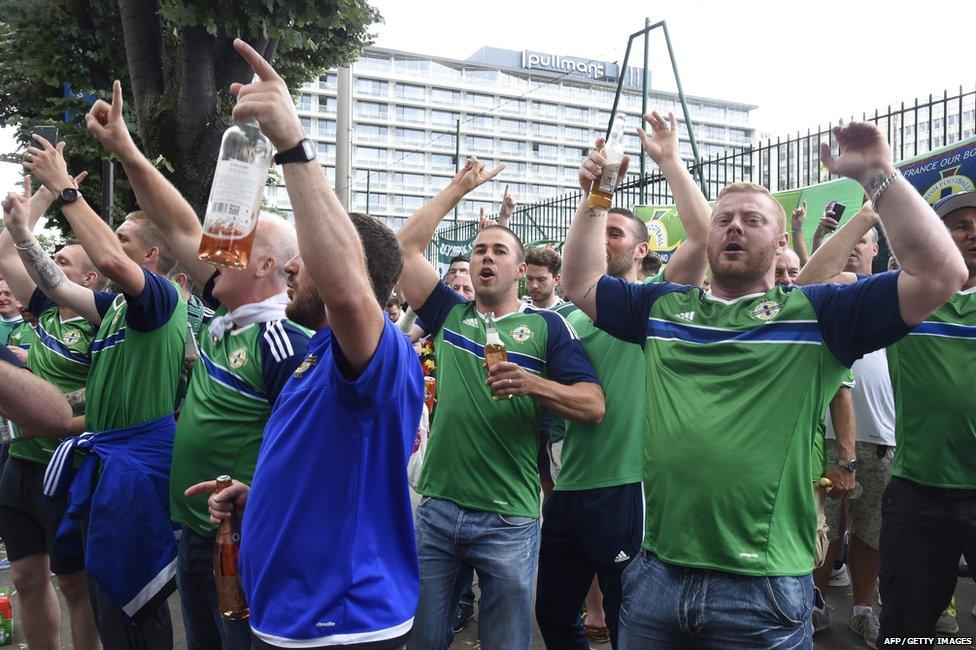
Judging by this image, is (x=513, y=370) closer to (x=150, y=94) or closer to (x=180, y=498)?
(x=180, y=498)

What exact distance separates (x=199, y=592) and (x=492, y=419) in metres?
1.37

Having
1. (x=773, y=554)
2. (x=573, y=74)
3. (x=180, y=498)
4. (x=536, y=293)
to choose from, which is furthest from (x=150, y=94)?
(x=573, y=74)

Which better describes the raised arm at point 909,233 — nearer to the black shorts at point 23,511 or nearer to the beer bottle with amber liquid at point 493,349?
the beer bottle with amber liquid at point 493,349

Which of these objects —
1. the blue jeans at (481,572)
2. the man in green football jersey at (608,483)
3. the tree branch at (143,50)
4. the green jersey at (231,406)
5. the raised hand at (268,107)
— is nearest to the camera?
the raised hand at (268,107)

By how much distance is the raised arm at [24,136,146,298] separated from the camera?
3180 millimetres

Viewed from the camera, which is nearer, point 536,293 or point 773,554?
point 773,554

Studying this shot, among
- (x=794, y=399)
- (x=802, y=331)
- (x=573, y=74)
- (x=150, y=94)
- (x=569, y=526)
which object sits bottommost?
(x=569, y=526)

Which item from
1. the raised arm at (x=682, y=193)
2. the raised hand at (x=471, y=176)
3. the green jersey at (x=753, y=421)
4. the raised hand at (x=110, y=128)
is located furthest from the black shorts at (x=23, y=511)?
the raised arm at (x=682, y=193)

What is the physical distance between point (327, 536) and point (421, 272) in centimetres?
204

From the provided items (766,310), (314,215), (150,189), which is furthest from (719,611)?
(150,189)

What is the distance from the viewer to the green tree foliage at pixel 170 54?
7.04 m

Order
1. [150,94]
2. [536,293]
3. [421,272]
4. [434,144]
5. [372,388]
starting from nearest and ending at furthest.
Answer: [372,388] → [421,272] → [536,293] → [150,94] → [434,144]

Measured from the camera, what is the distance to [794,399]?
99.0 inches

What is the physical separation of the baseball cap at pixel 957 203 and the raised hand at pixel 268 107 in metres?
3.17
